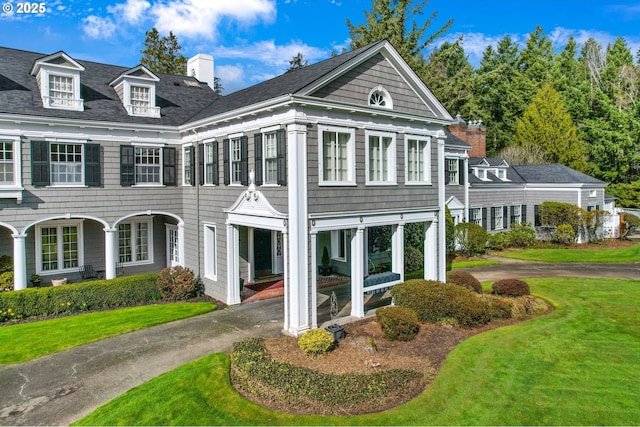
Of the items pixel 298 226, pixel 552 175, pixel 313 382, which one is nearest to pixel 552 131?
pixel 552 175

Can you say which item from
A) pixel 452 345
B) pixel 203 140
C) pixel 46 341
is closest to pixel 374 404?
pixel 452 345

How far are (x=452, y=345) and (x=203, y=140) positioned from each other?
1214 centimetres

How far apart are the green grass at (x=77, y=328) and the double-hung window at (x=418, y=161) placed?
8.87 m

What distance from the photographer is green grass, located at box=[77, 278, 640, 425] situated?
841 centimetres

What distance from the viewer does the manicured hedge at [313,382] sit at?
29.8 ft

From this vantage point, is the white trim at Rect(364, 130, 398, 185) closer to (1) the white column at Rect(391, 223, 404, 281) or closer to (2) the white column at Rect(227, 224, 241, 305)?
(1) the white column at Rect(391, 223, 404, 281)

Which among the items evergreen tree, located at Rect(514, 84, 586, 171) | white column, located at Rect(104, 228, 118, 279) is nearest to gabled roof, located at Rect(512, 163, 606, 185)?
evergreen tree, located at Rect(514, 84, 586, 171)

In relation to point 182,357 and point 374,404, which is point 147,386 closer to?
point 182,357

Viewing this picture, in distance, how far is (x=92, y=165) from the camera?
1772 cm

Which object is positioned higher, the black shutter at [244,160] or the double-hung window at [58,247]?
the black shutter at [244,160]

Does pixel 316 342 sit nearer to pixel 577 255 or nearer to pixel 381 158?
pixel 381 158

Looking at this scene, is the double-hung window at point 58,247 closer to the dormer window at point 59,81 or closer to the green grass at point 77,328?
the green grass at point 77,328

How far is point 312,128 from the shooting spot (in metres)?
13.3

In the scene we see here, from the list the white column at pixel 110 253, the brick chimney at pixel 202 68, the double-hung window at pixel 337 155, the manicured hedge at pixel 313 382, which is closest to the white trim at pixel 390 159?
the double-hung window at pixel 337 155
